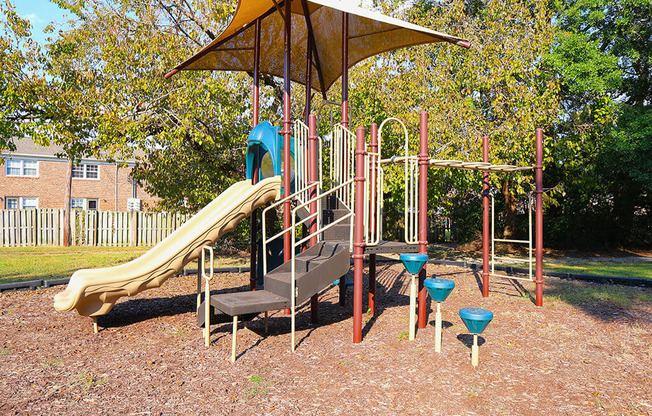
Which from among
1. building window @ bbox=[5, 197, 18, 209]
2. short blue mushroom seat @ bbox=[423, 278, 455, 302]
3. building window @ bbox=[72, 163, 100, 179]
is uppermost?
building window @ bbox=[72, 163, 100, 179]

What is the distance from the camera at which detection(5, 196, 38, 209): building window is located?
79.9 feet

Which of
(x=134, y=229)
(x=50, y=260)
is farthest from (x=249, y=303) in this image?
(x=134, y=229)

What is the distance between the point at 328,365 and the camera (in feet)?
15.7

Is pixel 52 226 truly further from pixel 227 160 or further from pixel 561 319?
pixel 561 319

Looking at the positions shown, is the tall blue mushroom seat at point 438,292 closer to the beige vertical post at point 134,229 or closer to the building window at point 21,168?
the beige vertical post at point 134,229

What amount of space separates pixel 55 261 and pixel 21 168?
13969mm

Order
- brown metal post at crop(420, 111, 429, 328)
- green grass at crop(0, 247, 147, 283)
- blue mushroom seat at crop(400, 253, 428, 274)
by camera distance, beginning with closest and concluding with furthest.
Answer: blue mushroom seat at crop(400, 253, 428, 274) → brown metal post at crop(420, 111, 429, 328) → green grass at crop(0, 247, 147, 283)

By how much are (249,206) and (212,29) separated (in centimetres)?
722

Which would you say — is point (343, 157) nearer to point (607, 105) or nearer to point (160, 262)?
point (160, 262)

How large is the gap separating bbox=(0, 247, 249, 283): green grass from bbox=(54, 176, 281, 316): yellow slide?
6.01 meters

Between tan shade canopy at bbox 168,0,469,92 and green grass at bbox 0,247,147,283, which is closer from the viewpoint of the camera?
tan shade canopy at bbox 168,0,469,92

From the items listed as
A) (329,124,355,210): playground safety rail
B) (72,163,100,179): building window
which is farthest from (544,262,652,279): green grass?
(72,163,100,179): building window

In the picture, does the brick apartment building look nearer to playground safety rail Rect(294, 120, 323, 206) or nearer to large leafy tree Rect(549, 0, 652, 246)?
playground safety rail Rect(294, 120, 323, 206)

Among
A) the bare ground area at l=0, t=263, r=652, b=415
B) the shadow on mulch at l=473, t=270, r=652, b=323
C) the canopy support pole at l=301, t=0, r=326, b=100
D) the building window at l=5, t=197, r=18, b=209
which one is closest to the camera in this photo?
the bare ground area at l=0, t=263, r=652, b=415
